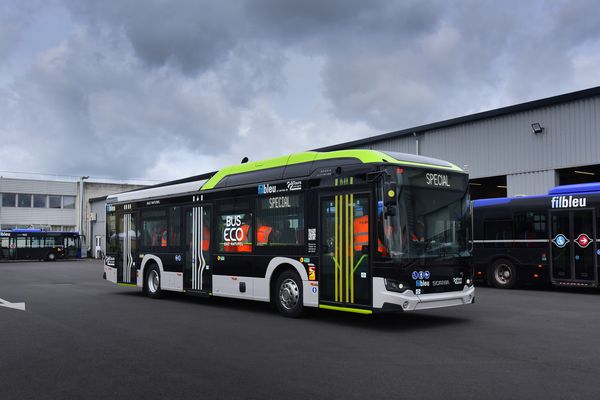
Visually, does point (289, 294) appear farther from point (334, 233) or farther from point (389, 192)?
point (389, 192)

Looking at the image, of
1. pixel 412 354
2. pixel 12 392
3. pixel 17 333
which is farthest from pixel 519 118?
pixel 12 392

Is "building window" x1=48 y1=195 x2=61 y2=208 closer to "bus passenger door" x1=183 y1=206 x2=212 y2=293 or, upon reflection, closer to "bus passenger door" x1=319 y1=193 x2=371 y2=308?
"bus passenger door" x1=183 y1=206 x2=212 y2=293

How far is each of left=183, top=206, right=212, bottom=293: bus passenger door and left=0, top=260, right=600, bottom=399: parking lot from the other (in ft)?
3.17

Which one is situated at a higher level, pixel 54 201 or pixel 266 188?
pixel 54 201

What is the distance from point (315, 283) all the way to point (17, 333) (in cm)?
511

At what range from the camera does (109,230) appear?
18.4 m

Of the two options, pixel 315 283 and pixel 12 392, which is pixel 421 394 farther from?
pixel 315 283

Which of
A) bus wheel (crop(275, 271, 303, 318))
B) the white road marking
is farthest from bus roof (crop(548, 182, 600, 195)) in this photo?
the white road marking

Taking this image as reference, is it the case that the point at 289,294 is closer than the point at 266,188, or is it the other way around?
the point at 289,294

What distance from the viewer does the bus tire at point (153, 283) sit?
1602cm

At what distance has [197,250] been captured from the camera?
47.3 ft

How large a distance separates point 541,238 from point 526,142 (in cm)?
785

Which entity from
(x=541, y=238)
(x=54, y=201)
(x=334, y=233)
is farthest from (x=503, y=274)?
(x=54, y=201)

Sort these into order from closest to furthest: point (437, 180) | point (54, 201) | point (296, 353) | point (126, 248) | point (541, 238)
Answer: point (296, 353) < point (437, 180) < point (126, 248) < point (541, 238) < point (54, 201)
